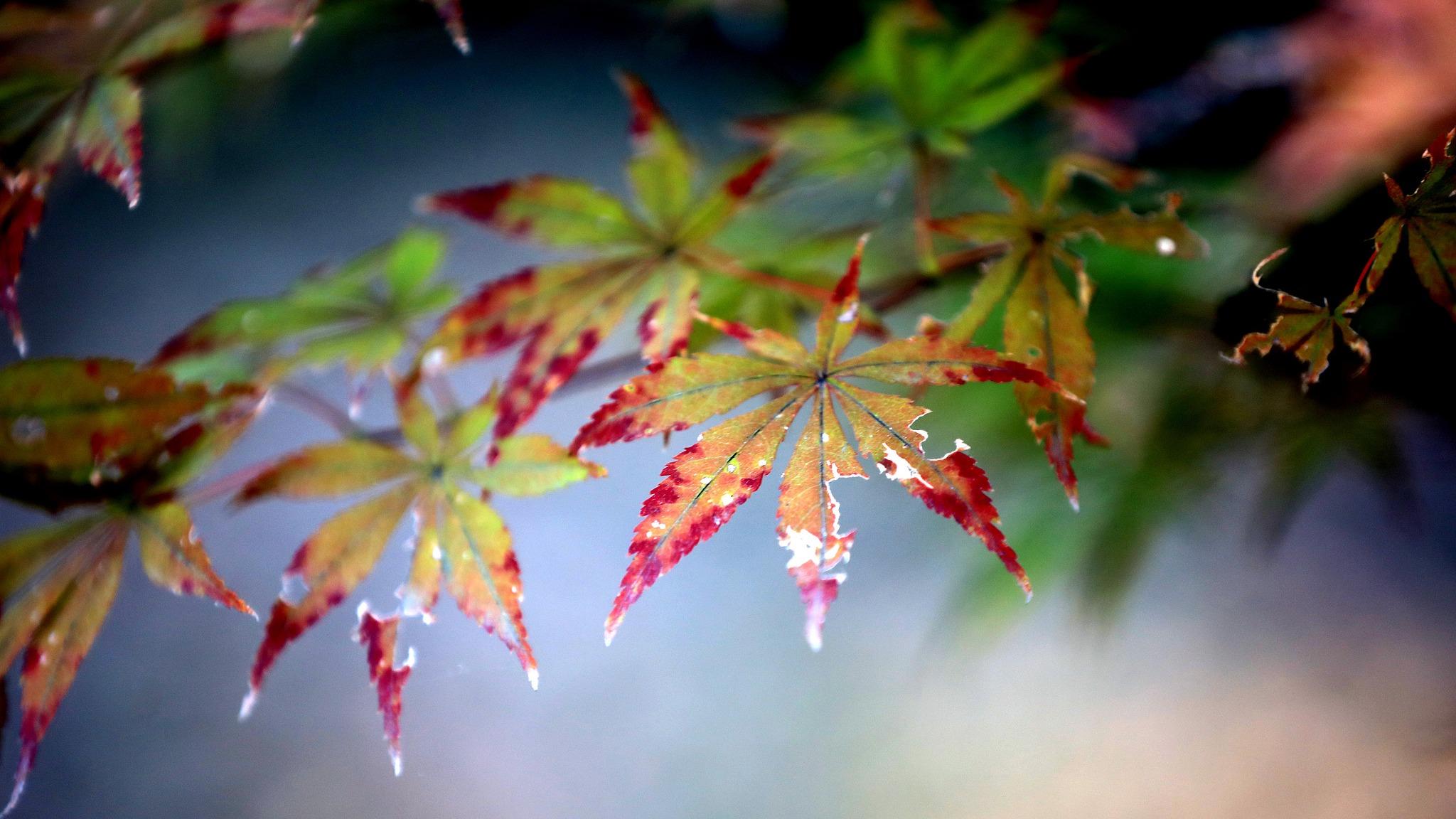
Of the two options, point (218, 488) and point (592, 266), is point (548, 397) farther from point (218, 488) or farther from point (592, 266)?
point (218, 488)

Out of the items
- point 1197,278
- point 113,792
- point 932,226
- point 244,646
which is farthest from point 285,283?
point 1197,278

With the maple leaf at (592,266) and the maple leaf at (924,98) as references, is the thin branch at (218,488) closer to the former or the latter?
the maple leaf at (592,266)

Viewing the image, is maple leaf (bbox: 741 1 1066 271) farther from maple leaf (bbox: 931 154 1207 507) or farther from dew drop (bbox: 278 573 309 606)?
dew drop (bbox: 278 573 309 606)

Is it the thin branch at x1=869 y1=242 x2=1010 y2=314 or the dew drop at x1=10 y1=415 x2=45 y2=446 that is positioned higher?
the dew drop at x1=10 y1=415 x2=45 y2=446

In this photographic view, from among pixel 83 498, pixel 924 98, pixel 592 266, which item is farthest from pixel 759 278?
pixel 83 498

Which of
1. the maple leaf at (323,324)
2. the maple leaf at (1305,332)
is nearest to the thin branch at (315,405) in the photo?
the maple leaf at (323,324)

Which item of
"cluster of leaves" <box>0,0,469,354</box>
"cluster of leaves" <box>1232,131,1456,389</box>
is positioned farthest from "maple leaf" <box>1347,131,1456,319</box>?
"cluster of leaves" <box>0,0,469,354</box>
